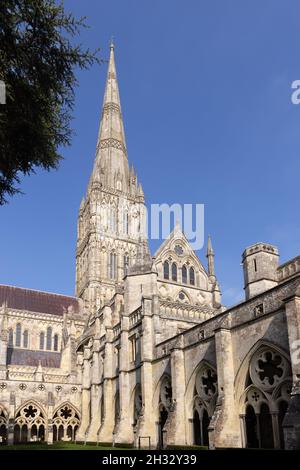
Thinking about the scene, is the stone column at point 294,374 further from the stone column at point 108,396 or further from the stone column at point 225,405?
the stone column at point 108,396

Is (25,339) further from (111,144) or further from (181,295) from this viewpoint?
(111,144)

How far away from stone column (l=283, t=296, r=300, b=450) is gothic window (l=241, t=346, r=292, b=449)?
135 cm

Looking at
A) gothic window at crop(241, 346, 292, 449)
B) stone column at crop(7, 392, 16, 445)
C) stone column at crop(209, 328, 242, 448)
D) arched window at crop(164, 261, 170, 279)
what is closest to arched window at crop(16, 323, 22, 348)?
stone column at crop(7, 392, 16, 445)

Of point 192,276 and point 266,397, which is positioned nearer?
point 266,397

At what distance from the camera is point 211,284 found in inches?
1624

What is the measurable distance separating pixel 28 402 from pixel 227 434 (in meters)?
24.7

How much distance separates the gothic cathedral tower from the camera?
5772 cm

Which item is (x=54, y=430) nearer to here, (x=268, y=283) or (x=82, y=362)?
(x=82, y=362)

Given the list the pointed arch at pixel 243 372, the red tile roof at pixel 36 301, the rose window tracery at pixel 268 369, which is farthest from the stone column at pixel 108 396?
the red tile roof at pixel 36 301

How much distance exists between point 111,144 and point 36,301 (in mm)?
28303

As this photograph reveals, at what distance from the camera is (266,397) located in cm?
1744

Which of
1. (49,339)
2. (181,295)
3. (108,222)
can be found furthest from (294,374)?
(108,222)

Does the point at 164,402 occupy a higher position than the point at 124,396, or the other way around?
the point at 124,396

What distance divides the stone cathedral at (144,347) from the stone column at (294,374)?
35 millimetres
